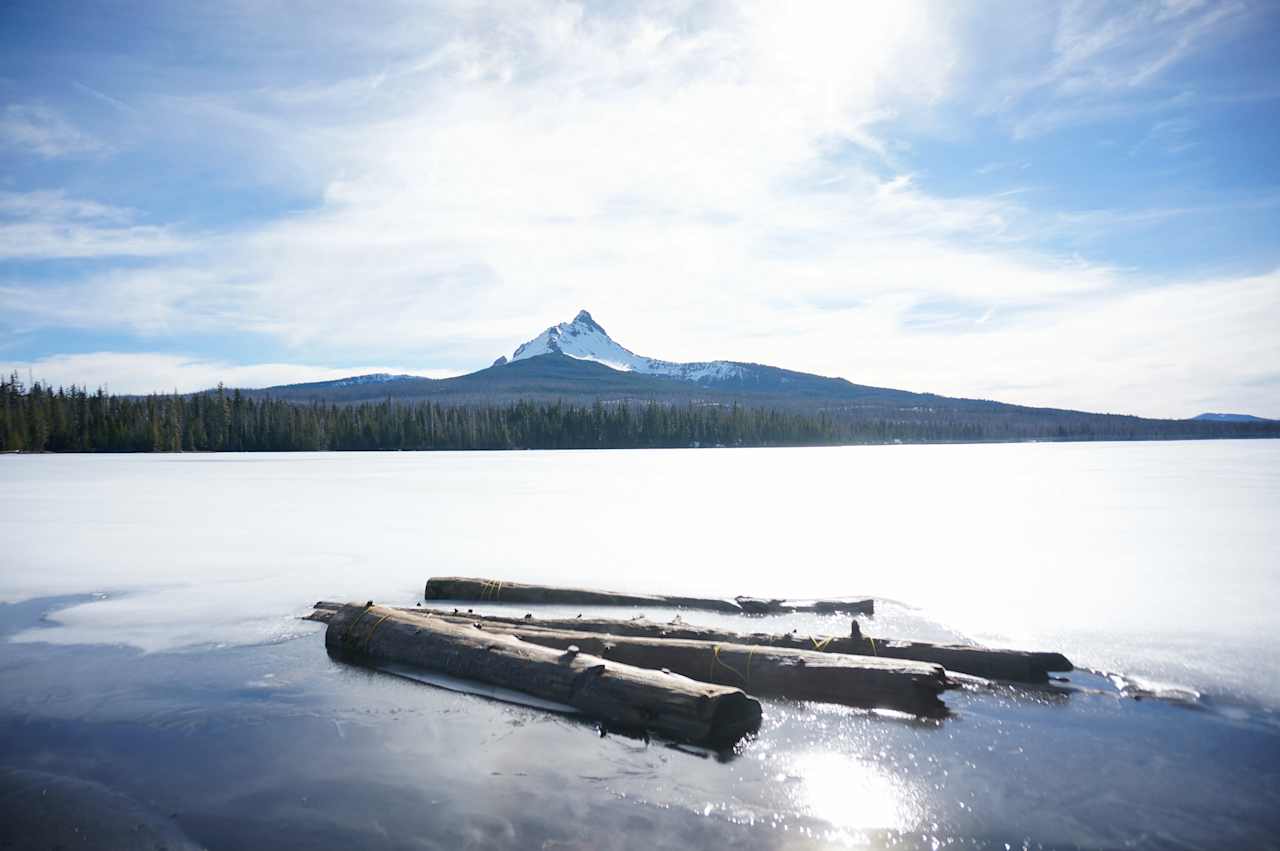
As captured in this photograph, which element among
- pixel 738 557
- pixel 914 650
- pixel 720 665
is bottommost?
pixel 738 557

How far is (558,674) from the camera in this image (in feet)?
29.8

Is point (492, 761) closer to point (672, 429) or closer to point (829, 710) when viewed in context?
point (829, 710)

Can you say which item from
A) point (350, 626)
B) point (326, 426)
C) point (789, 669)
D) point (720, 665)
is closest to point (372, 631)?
point (350, 626)

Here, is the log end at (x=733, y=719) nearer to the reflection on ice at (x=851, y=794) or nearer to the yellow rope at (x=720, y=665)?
the reflection on ice at (x=851, y=794)

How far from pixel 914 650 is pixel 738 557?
28.9 ft

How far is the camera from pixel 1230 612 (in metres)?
12.8

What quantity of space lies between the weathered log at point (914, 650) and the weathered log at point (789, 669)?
451mm

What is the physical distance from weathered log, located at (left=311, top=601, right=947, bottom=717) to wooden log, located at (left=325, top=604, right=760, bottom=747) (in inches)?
22.7

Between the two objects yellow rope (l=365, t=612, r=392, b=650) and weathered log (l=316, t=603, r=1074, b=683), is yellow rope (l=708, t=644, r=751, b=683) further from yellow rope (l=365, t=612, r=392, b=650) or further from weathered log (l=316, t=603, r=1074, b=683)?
yellow rope (l=365, t=612, r=392, b=650)

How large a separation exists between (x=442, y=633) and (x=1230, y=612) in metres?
13.0

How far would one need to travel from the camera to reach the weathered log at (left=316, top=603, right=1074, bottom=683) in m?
9.88

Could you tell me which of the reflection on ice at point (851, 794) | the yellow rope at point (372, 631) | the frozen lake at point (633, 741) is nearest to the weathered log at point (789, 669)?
the frozen lake at point (633, 741)

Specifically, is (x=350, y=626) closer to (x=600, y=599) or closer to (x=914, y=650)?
(x=600, y=599)

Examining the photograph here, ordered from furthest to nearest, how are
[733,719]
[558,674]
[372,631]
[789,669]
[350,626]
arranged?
[350,626]
[372,631]
[789,669]
[558,674]
[733,719]
